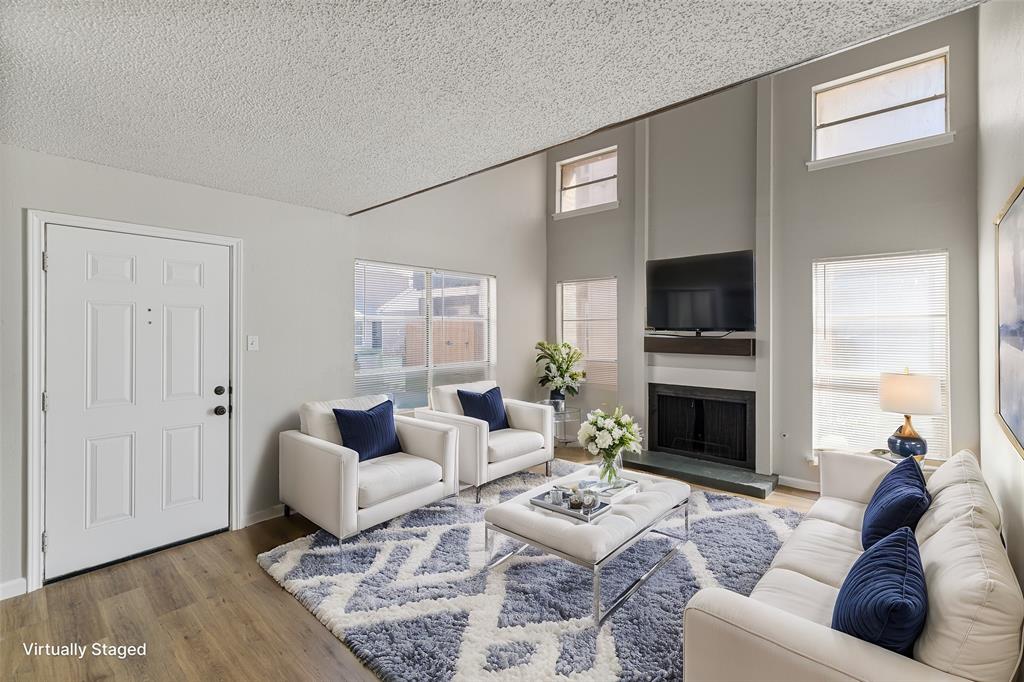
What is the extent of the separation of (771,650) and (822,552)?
954 mm

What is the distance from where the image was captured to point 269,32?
1.49m

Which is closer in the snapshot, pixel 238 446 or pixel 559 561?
pixel 559 561

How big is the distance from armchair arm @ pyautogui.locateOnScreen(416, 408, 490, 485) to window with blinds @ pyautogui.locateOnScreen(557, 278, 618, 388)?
83.7 inches

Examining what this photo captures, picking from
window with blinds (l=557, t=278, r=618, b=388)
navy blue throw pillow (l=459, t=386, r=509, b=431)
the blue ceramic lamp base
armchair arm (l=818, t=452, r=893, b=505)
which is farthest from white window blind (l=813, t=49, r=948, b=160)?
navy blue throw pillow (l=459, t=386, r=509, b=431)

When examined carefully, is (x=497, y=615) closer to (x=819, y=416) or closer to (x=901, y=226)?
(x=819, y=416)

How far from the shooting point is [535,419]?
173 inches

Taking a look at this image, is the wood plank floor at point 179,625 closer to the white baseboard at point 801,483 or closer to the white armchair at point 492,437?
the white armchair at point 492,437

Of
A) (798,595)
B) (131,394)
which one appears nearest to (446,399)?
(131,394)

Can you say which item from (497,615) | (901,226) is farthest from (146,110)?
(901,226)

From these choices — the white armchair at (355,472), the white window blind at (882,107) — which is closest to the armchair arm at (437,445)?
the white armchair at (355,472)

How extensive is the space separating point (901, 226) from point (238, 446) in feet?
16.6

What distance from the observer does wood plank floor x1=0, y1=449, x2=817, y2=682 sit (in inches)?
76.0

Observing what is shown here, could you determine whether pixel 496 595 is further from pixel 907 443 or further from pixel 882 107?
pixel 882 107

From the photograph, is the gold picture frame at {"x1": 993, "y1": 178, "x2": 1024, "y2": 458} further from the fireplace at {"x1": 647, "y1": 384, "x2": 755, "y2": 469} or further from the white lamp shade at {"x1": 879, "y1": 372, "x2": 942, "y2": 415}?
the fireplace at {"x1": 647, "y1": 384, "x2": 755, "y2": 469}
